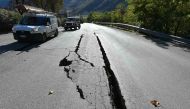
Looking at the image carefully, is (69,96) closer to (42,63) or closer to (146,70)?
(146,70)

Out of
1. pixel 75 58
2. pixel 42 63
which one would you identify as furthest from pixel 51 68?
pixel 75 58

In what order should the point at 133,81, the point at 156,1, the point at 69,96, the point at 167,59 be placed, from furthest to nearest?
1. the point at 156,1
2. the point at 167,59
3. the point at 133,81
4. the point at 69,96

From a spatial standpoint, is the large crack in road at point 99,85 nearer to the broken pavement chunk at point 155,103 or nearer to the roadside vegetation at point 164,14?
the broken pavement chunk at point 155,103

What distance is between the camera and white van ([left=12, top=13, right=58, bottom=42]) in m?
19.8

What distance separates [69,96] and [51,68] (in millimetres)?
3738

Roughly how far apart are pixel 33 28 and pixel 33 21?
6.67 feet

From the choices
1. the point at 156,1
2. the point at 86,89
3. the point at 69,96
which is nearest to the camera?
the point at 69,96

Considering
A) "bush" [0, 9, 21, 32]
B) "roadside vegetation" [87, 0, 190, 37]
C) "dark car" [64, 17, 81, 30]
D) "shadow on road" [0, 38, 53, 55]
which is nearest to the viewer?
"shadow on road" [0, 38, 53, 55]

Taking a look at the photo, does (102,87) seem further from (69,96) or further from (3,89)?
(3,89)

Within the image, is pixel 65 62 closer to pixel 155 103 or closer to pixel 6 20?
pixel 155 103

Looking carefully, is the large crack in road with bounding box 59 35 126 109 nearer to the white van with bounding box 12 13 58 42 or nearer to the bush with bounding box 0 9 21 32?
the white van with bounding box 12 13 58 42

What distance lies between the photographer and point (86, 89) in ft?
24.1

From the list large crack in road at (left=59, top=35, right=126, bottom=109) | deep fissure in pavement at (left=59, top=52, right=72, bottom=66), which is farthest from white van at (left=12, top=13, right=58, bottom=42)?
large crack in road at (left=59, top=35, right=126, bottom=109)

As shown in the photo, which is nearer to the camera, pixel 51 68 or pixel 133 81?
pixel 133 81
